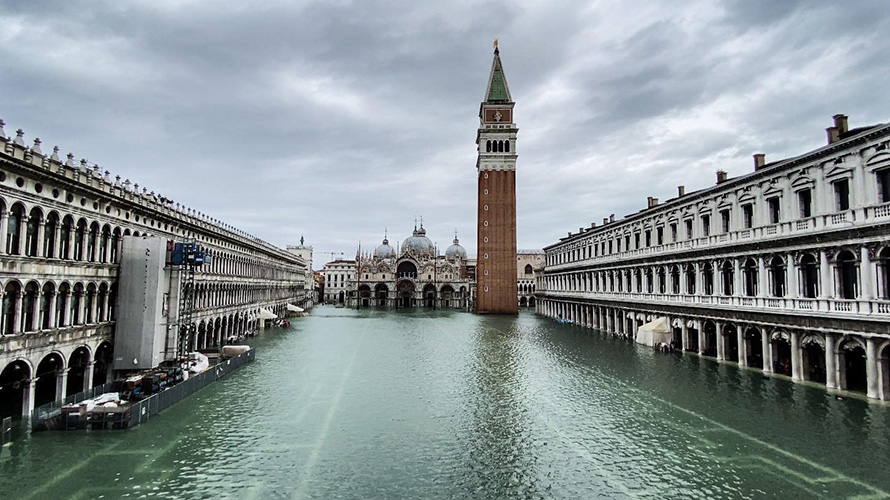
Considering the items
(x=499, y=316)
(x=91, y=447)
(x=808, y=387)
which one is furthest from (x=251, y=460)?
(x=499, y=316)

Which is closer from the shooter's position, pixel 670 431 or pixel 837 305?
pixel 670 431

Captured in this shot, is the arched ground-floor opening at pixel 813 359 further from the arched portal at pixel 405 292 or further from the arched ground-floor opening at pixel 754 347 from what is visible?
the arched portal at pixel 405 292

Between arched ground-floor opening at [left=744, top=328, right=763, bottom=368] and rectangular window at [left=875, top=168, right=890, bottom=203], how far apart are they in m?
11.8

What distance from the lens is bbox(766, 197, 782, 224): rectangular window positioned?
30339 mm

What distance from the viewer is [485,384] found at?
29219 millimetres

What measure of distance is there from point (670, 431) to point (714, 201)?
70.8 feet

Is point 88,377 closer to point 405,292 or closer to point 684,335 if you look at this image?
point 684,335

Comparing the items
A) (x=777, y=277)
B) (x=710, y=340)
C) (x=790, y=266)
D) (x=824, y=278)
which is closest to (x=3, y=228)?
(x=824, y=278)

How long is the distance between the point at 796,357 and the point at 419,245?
12402 centimetres

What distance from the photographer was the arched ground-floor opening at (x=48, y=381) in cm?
2293

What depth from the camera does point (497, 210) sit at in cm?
9519

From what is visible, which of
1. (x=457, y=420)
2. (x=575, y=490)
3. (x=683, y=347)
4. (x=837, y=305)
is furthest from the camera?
(x=683, y=347)

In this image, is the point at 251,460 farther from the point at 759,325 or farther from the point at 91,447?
the point at 759,325

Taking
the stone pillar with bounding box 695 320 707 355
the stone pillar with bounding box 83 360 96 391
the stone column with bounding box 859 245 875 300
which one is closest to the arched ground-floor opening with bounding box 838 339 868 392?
the stone column with bounding box 859 245 875 300
